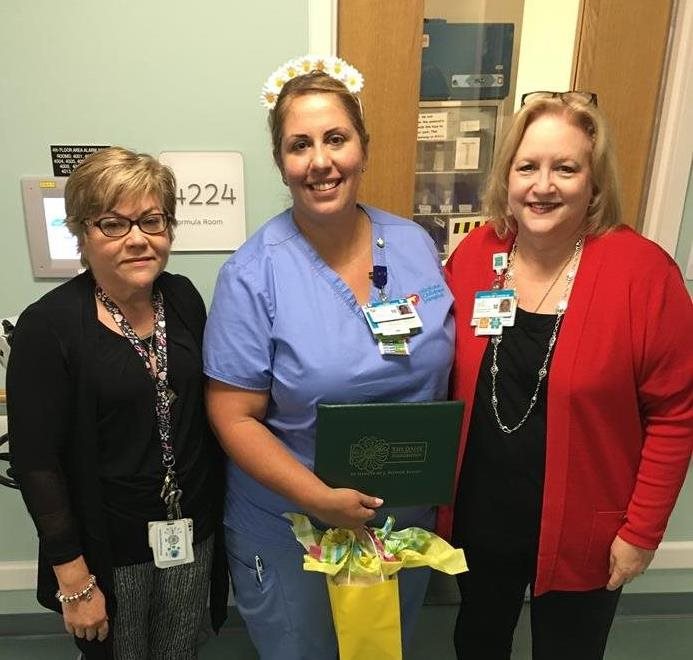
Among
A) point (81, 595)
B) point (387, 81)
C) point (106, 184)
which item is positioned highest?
point (387, 81)

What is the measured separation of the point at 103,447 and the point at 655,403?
1055 mm

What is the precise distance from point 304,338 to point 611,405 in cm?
59

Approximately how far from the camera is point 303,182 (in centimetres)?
112

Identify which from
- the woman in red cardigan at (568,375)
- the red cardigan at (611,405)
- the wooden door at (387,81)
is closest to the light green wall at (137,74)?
the wooden door at (387,81)

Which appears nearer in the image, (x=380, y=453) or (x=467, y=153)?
(x=380, y=453)

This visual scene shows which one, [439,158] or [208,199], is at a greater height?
[439,158]

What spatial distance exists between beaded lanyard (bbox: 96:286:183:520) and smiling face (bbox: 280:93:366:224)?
375mm

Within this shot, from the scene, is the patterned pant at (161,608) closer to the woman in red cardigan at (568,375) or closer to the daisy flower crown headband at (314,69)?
the woman in red cardigan at (568,375)

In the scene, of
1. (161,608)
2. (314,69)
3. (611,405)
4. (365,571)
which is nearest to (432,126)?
(314,69)

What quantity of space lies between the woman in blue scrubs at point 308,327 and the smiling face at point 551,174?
0.25 metres

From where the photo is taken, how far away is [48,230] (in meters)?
1.65

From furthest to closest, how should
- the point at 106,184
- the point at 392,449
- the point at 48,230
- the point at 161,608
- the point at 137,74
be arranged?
the point at 48,230
the point at 137,74
the point at 161,608
the point at 392,449
the point at 106,184

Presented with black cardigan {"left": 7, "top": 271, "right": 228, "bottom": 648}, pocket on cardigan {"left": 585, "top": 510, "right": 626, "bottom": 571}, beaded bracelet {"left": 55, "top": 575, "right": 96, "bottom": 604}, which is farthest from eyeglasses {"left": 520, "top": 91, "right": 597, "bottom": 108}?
beaded bracelet {"left": 55, "top": 575, "right": 96, "bottom": 604}

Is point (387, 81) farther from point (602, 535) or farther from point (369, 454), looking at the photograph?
point (602, 535)
